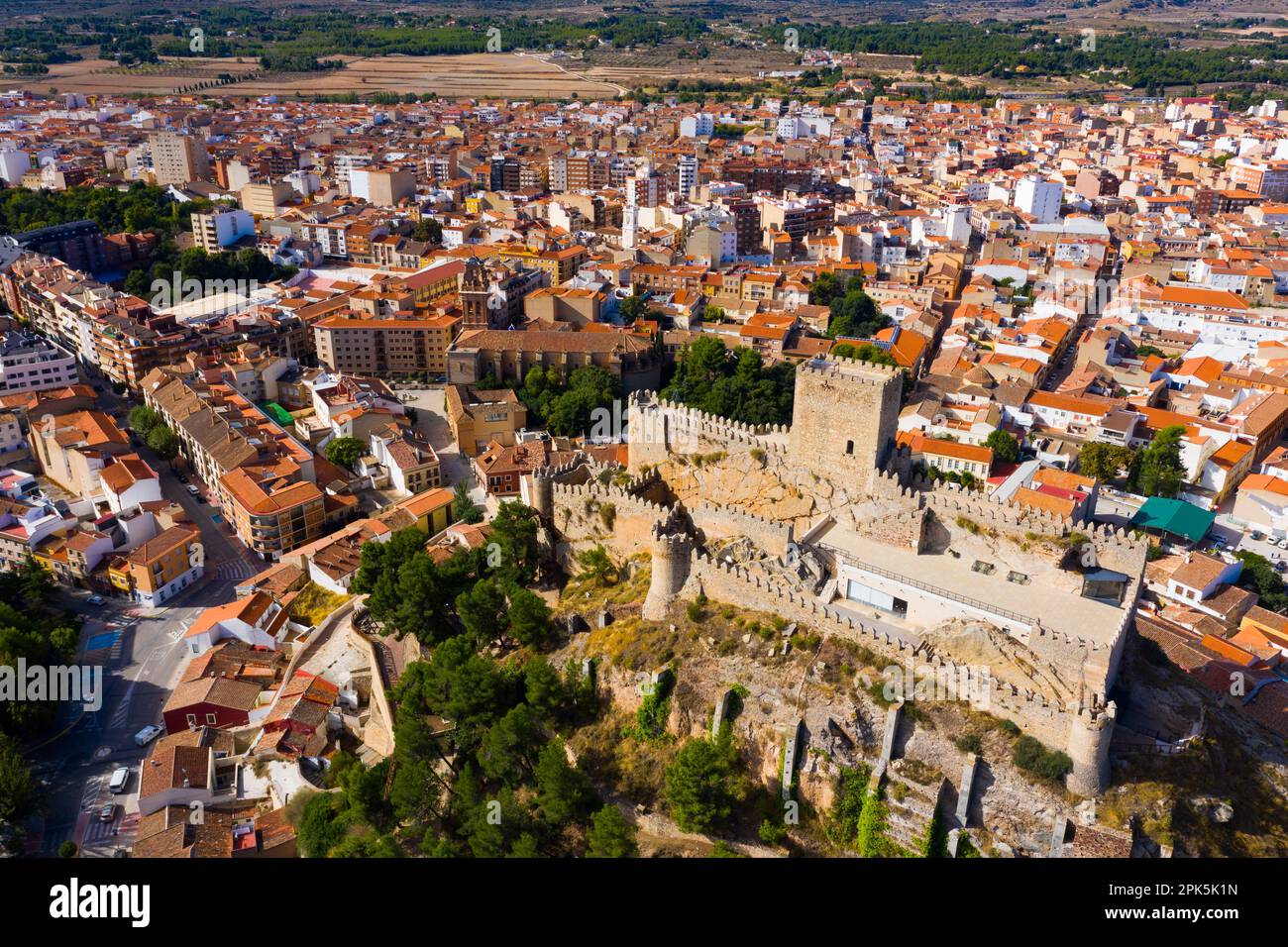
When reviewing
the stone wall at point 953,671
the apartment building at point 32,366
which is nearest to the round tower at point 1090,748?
the stone wall at point 953,671

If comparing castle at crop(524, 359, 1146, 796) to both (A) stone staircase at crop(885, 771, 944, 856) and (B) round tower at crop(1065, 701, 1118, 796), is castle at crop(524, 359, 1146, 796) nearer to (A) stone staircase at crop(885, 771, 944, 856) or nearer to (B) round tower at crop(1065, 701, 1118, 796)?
(B) round tower at crop(1065, 701, 1118, 796)

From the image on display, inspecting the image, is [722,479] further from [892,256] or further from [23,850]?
[892,256]

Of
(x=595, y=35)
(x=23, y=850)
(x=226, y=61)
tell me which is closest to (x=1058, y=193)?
(x=23, y=850)

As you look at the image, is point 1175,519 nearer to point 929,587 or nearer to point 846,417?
point 846,417

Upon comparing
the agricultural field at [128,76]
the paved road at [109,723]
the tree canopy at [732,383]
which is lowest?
the paved road at [109,723]

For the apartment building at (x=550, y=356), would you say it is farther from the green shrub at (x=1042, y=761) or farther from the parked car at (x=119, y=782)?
the green shrub at (x=1042, y=761)

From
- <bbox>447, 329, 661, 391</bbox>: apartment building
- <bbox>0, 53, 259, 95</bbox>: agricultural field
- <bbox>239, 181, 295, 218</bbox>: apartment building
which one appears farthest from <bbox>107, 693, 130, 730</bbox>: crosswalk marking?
<bbox>0, 53, 259, 95</bbox>: agricultural field
